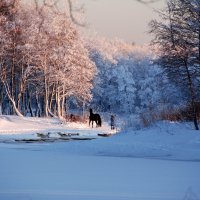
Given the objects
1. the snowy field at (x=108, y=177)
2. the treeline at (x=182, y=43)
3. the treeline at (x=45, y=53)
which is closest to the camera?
the snowy field at (x=108, y=177)

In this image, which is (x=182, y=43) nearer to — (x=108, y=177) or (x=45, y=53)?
(x=108, y=177)

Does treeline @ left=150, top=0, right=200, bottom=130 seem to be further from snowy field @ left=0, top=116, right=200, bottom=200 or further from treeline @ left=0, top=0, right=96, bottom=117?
treeline @ left=0, top=0, right=96, bottom=117

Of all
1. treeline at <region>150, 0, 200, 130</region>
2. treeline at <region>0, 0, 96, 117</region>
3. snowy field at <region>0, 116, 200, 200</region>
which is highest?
treeline at <region>0, 0, 96, 117</region>

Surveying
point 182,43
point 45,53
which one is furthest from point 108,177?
point 45,53

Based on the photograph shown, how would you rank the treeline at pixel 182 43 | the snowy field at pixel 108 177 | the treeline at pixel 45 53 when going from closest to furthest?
1. the snowy field at pixel 108 177
2. the treeline at pixel 182 43
3. the treeline at pixel 45 53

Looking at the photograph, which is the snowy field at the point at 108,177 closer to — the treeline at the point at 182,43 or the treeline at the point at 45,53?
the treeline at the point at 182,43

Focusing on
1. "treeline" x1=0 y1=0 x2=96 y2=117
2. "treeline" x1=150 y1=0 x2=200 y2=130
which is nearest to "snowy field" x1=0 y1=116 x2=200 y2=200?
"treeline" x1=150 y1=0 x2=200 y2=130

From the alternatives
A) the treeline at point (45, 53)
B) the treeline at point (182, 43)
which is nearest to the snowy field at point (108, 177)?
the treeline at point (182, 43)

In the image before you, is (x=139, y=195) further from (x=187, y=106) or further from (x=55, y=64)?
(x=55, y=64)

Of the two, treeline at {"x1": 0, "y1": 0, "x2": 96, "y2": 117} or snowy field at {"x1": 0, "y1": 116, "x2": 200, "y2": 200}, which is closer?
snowy field at {"x1": 0, "y1": 116, "x2": 200, "y2": 200}

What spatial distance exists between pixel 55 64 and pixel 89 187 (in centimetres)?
4273

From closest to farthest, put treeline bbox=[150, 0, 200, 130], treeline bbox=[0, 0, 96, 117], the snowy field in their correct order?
the snowy field → treeline bbox=[150, 0, 200, 130] → treeline bbox=[0, 0, 96, 117]

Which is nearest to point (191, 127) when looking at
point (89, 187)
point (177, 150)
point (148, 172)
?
point (177, 150)

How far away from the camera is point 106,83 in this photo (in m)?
103
